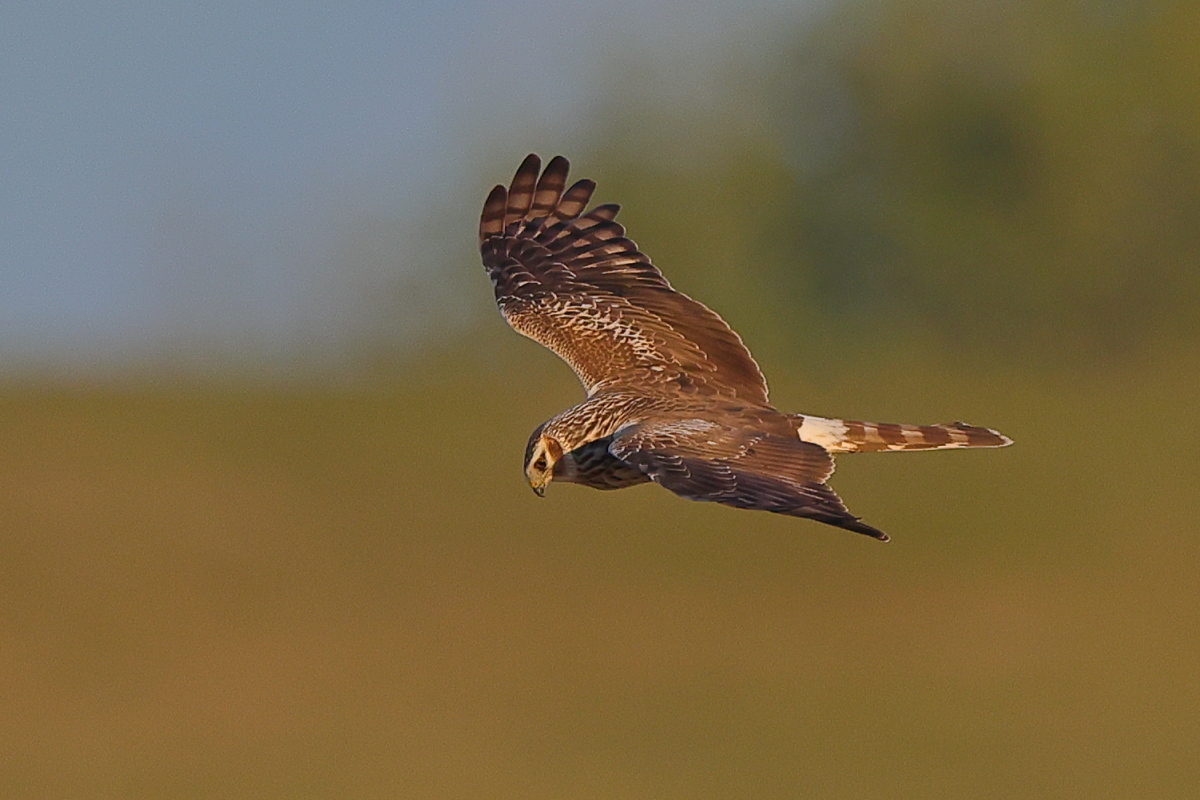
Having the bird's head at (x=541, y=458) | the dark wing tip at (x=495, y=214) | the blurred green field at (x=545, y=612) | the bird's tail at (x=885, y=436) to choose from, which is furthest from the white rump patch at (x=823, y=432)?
the blurred green field at (x=545, y=612)

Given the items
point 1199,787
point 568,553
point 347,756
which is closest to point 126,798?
point 347,756

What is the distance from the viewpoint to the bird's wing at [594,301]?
7898mm

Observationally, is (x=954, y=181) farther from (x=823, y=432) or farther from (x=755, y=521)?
(x=823, y=432)

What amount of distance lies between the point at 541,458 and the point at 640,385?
28.1 inches

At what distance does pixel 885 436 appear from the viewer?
7375 mm

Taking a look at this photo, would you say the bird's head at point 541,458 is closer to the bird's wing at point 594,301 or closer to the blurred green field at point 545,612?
the bird's wing at point 594,301

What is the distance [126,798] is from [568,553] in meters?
7.46

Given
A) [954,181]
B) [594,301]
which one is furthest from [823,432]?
[954,181]

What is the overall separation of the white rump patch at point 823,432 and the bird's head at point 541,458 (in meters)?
0.75

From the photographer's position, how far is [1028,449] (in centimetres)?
2852

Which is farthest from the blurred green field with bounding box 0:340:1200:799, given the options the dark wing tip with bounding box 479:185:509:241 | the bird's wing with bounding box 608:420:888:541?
the bird's wing with bounding box 608:420:888:541

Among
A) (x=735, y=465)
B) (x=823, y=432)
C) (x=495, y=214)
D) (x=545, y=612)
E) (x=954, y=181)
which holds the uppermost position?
(x=954, y=181)

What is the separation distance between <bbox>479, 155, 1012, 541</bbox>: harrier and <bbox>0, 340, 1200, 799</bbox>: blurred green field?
41.4 feet

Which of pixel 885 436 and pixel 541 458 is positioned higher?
pixel 885 436
